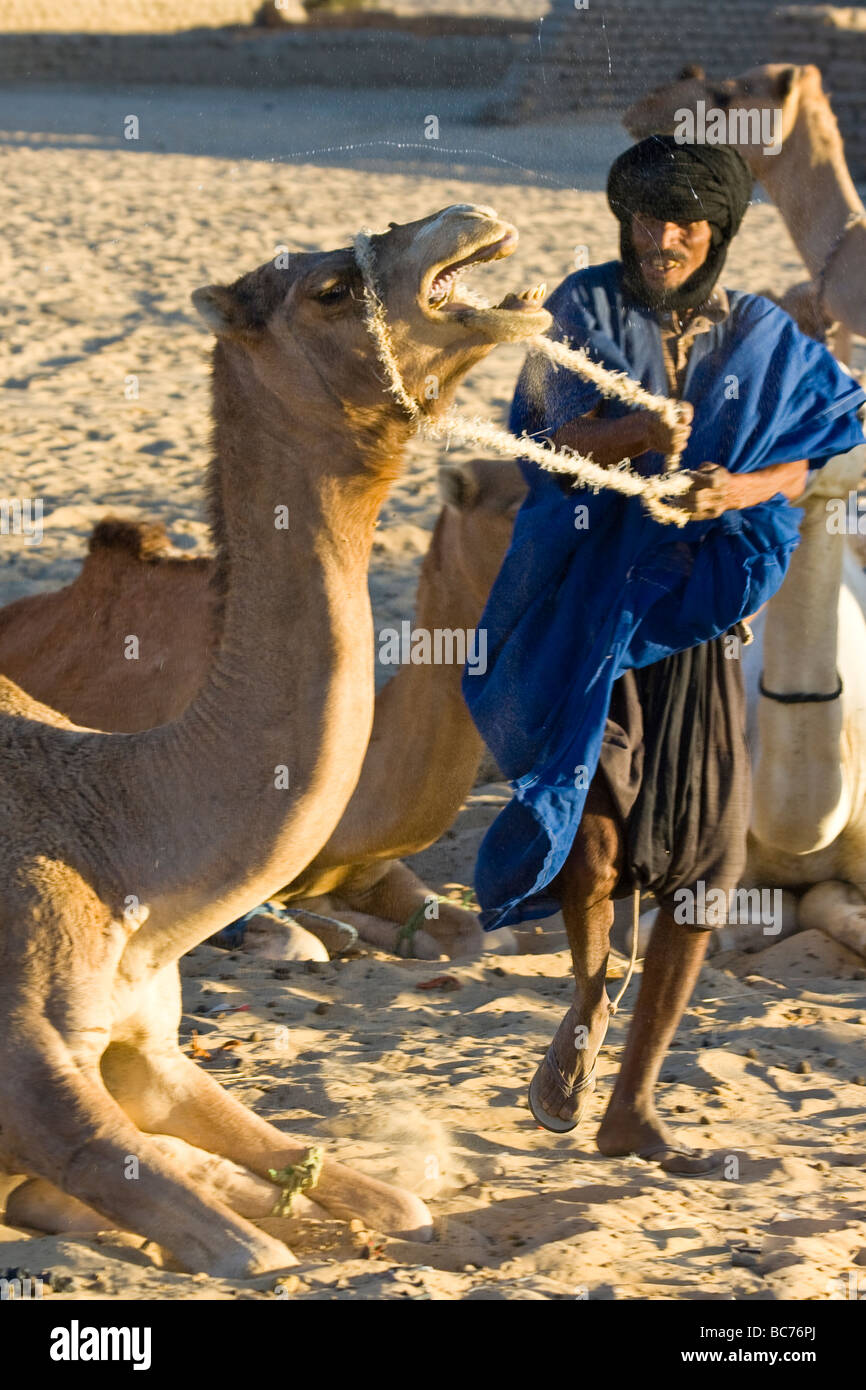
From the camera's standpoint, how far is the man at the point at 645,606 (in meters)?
3.84

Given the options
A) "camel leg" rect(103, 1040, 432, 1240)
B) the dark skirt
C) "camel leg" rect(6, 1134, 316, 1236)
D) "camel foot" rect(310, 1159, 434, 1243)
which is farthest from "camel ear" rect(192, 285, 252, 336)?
"camel foot" rect(310, 1159, 434, 1243)

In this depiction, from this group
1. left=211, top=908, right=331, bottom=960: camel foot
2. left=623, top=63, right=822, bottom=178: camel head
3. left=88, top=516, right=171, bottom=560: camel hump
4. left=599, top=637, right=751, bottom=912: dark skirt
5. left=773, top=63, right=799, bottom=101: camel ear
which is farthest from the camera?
left=773, top=63, right=799, bottom=101: camel ear

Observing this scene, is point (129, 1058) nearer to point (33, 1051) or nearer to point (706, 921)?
point (33, 1051)

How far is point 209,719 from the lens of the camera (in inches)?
140

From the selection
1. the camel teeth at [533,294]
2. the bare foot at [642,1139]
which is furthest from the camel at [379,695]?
the camel teeth at [533,294]

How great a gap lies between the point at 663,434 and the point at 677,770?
2.51 feet

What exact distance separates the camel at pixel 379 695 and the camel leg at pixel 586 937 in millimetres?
1516

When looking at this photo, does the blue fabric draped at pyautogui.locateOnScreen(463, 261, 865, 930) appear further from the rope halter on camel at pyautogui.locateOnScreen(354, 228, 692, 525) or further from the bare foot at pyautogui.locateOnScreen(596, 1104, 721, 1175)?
the bare foot at pyautogui.locateOnScreen(596, 1104, 721, 1175)

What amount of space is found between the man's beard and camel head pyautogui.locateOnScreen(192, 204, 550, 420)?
0.72m

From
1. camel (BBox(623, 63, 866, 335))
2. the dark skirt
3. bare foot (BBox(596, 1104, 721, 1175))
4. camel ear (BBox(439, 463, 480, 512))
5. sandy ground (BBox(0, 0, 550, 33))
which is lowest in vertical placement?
bare foot (BBox(596, 1104, 721, 1175))

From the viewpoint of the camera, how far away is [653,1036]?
405 centimetres

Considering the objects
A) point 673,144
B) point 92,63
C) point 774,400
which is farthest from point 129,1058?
point 92,63

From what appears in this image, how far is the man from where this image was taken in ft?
12.6
